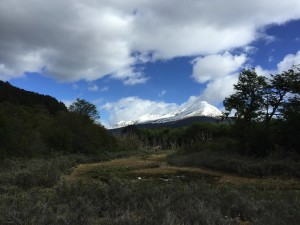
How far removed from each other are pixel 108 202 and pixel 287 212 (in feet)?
10.7

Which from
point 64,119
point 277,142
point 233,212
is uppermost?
point 64,119

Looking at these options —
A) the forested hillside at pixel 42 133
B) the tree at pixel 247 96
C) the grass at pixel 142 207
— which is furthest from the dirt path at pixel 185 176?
the tree at pixel 247 96

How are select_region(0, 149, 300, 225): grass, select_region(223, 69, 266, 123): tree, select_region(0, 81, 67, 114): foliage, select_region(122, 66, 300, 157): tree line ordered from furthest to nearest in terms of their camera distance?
select_region(0, 81, 67, 114): foliage < select_region(223, 69, 266, 123): tree < select_region(122, 66, 300, 157): tree line < select_region(0, 149, 300, 225): grass

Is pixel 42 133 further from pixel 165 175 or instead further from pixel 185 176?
pixel 185 176

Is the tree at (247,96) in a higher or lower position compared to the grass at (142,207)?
higher

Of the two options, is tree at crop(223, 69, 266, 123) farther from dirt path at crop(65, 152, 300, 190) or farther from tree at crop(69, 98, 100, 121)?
tree at crop(69, 98, 100, 121)

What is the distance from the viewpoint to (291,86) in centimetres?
2980

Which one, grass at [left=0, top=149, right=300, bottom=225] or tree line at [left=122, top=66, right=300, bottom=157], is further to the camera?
tree line at [left=122, top=66, right=300, bottom=157]

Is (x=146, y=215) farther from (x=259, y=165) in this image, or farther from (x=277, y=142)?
(x=277, y=142)

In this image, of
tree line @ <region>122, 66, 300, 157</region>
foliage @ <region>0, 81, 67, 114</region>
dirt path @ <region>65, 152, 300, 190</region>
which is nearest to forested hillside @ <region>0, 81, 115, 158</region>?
dirt path @ <region>65, 152, 300, 190</region>

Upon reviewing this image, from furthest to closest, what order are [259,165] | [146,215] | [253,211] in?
[259,165], [253,211], [146,215]

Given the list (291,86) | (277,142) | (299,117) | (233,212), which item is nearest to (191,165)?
(277,142)

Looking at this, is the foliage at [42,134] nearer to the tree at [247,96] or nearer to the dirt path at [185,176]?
the dirt path at [185,176]

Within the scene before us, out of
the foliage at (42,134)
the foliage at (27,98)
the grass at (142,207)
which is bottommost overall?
the grass at (142,207)
